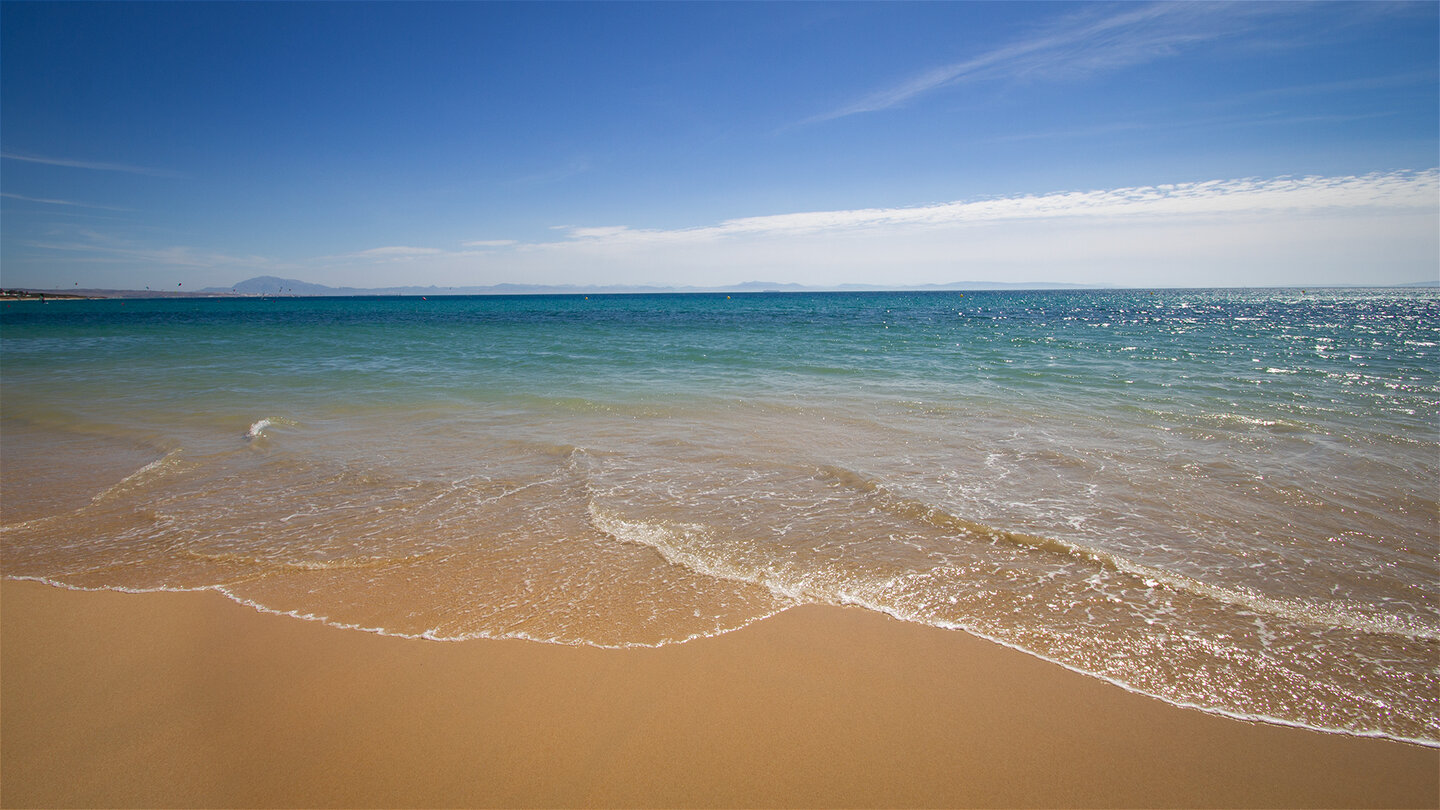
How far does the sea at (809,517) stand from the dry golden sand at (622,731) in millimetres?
262

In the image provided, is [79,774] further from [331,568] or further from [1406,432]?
[1406,432]

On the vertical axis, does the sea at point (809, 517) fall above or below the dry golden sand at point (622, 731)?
above

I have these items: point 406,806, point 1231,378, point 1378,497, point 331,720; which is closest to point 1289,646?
point 1378,497

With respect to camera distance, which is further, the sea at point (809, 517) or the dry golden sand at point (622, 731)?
the sea at point (809, 517)

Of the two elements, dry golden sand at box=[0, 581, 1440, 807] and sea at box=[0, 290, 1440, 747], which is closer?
dry golden sand at box=[0, 581, 1440, 807]

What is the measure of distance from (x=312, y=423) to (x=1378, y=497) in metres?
13.8

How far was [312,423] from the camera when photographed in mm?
9617

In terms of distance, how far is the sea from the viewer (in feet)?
12.3

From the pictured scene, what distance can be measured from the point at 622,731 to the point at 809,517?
300 centimetres

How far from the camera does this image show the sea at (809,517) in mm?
3734

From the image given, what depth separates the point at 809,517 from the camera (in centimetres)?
554

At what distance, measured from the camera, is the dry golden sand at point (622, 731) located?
2596mm

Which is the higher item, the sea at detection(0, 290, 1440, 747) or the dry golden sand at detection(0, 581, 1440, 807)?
the sea at detection(0, 290, 1440, 747)

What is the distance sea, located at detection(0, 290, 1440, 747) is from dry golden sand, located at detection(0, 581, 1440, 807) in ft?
0.86
